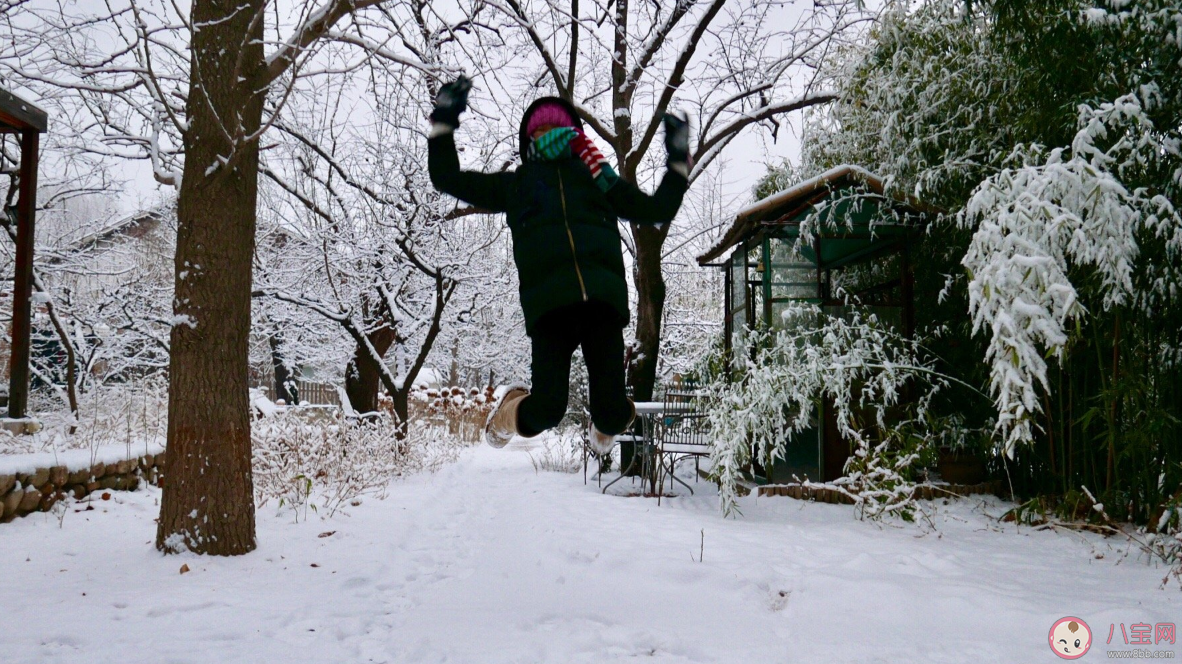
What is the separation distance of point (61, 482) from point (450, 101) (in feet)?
14.2

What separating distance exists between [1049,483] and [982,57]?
310 cm

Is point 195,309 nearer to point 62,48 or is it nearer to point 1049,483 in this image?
point 62,48

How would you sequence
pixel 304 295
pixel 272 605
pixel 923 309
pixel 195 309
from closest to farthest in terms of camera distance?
pixel 272 605, pixel 195 309, pixel 923 309, pixel 304 295

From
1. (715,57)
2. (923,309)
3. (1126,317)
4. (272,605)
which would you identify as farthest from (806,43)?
(272,605)

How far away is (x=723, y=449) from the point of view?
493 cm

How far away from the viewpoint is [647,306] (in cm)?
698

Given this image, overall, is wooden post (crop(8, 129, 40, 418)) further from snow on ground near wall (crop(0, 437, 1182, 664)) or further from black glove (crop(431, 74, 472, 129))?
black glove (crop(431, 74, 472, 129))

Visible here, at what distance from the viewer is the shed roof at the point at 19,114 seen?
500 cm

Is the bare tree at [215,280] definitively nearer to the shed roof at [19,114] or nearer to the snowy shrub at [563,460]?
the shed roof at [19,114]

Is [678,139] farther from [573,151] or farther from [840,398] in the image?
[840,398]

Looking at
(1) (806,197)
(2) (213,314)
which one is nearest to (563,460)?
(1) (806,197)

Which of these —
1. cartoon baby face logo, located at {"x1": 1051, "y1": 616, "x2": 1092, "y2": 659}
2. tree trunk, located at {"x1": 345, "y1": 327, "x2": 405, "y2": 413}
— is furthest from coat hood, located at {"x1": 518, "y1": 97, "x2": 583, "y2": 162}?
tree trunk, located at {"x1": 345, "y1": 327, "x2": 405, "y2": 413}

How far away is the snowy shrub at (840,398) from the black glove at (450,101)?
10.9 ft

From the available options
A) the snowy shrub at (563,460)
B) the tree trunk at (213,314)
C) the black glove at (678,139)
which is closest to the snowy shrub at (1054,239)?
the black glove at (678,139)
